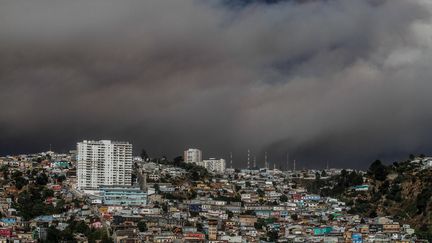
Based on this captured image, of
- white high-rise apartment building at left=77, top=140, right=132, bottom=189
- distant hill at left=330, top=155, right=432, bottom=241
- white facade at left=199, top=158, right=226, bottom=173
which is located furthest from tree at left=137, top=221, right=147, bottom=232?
white facade at left=199, top=158, right=226, bottom=173

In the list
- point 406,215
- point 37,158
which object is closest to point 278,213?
point 406,215

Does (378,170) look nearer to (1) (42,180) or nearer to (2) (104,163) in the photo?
(2) (104,163)

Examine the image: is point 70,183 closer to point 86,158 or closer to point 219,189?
point 86,158

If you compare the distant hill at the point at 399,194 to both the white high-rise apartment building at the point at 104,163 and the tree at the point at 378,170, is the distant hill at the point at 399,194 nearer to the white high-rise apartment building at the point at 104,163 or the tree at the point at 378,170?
the tree at the point at 378,170

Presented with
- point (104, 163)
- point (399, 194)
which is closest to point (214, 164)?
point (104, 163)

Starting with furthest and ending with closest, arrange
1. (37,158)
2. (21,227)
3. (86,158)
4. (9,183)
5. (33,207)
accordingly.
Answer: (37,158)
(86,158)
(9,183)
(33,207)
(21,227)

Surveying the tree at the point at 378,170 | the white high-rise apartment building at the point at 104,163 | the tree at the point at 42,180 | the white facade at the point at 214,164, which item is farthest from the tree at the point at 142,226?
the white facade at the point at 214,164

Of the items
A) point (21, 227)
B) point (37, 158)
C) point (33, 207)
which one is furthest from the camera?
point (37, 158)
